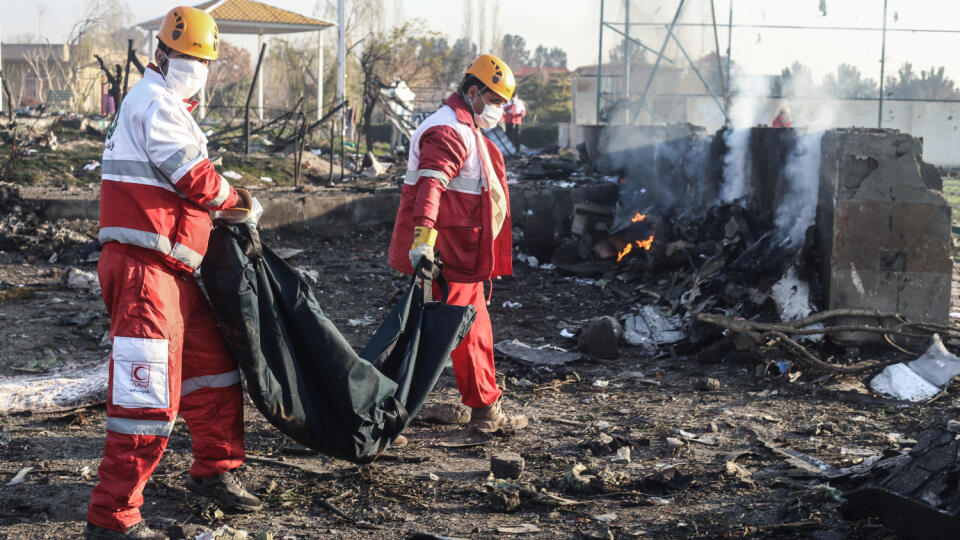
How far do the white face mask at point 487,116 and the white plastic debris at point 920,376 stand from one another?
282 centimetres

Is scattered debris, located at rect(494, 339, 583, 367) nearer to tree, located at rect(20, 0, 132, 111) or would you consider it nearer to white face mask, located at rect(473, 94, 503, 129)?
white face mask, located at rect(473, 94, 503, 129)

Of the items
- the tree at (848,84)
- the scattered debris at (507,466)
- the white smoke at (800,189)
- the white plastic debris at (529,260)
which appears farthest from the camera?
the tree at (848,84)

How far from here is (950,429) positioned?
3.19m

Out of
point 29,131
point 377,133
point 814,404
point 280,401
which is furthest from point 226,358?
point 377,133

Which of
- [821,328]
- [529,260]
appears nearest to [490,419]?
[821,328]

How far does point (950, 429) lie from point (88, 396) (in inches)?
153

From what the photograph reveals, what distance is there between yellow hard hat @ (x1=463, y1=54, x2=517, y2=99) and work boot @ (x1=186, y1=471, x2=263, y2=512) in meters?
2.17

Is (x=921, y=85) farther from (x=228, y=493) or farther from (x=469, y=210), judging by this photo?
(x=228, y=493)

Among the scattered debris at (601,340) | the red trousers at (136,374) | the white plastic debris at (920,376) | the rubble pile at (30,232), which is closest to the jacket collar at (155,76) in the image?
the red trousers at (136,374)

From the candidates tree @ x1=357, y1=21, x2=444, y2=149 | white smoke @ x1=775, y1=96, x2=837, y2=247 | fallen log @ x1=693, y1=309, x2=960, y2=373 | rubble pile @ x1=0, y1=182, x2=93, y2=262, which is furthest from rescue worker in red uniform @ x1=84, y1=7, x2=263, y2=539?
tree @ x1=357, y1=21, x2=444, y2=149

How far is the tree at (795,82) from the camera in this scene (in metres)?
12.4

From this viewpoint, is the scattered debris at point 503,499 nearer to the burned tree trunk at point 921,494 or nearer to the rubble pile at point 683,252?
the burned tree trunk at point 921,494

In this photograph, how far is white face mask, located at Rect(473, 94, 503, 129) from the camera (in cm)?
440

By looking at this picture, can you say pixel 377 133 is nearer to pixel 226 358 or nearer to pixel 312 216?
pixel 312 216
